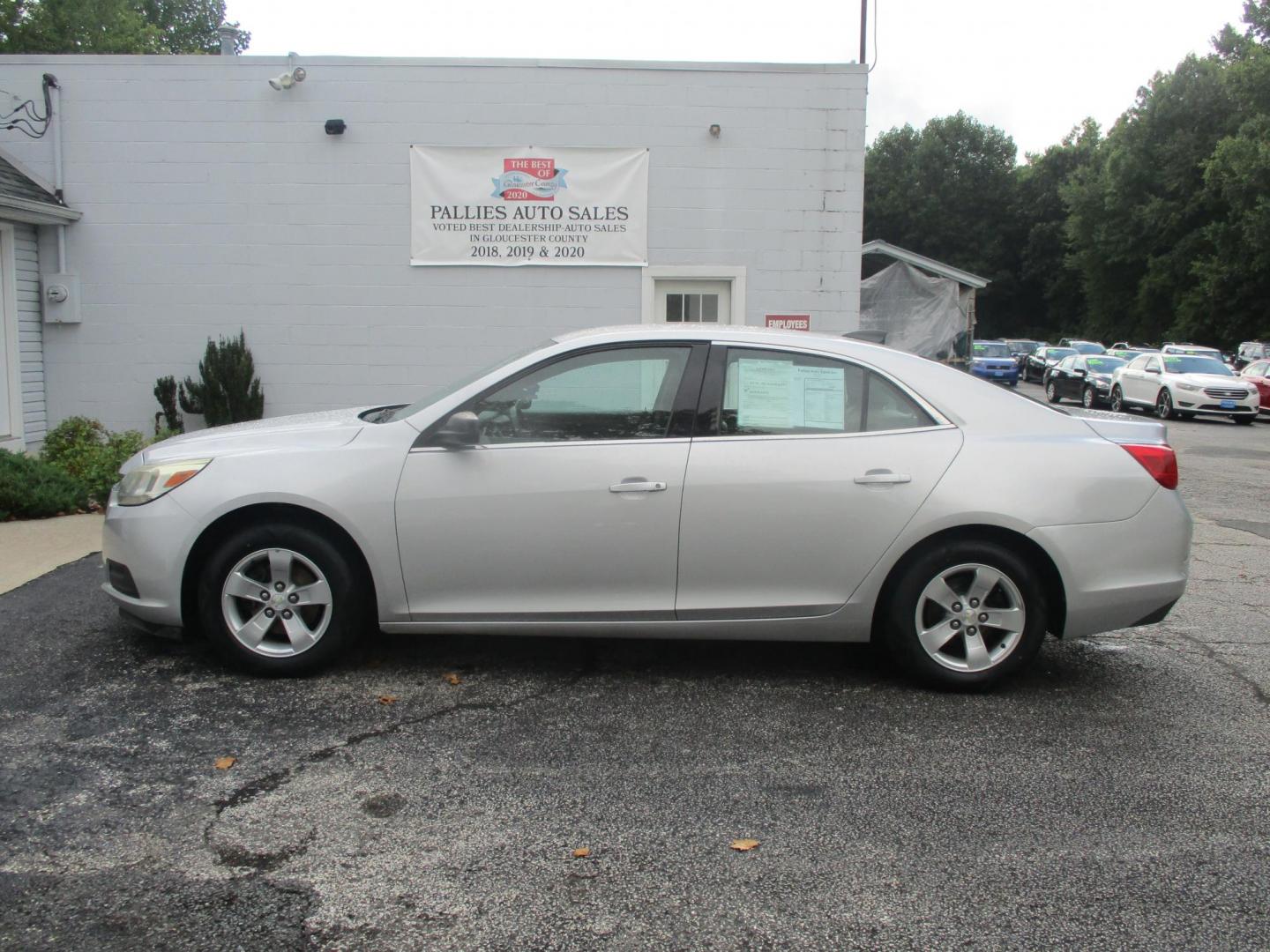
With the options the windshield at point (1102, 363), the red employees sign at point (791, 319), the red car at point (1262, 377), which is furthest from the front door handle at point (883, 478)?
the windshield at point (1102, 363)

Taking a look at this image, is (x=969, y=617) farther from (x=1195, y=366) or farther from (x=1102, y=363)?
(x=1102, y=363)

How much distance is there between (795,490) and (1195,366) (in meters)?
24.4

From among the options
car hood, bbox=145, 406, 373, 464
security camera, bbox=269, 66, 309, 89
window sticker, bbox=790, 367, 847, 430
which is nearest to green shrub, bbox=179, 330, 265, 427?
security camera, bbox=269, 66, 309, 89

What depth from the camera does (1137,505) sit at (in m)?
4.71

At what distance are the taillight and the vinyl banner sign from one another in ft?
22.7

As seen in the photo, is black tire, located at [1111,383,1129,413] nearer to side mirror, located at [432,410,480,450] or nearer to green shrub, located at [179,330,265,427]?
green shrub, located at [179,330,265,427]

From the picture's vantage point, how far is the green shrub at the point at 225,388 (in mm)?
10809

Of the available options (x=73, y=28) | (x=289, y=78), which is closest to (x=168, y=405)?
(x=289, y=78)

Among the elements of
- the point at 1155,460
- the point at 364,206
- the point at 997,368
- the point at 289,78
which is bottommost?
the point at 1155,460

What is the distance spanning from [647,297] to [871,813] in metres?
8.10

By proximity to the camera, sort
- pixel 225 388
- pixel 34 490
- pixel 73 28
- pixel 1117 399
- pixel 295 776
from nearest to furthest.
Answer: pixel 295 776 → pixel 34 490 → pixel 225 388 → pixel 1117 399 → pixel 73 28

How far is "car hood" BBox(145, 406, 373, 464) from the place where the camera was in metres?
4.78

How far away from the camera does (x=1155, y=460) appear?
4.78m

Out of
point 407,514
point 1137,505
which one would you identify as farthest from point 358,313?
point 1137,505
